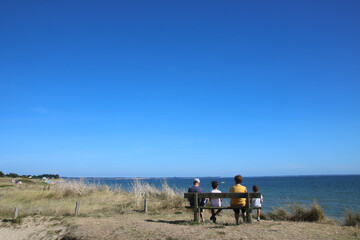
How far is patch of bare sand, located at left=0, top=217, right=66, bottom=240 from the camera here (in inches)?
395

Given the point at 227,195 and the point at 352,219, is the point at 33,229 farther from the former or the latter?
the point at 352,219

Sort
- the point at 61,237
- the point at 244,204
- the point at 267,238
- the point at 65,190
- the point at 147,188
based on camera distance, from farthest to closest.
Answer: the point at 65,190, the point at 147,188, the point at 61,237, the point at 244,204, the point at 267,238

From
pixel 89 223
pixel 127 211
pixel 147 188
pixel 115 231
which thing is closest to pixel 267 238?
pixel 115 231

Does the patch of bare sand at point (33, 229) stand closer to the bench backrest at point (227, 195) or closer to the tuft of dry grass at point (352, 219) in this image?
the bench backrest at point (227, 195)

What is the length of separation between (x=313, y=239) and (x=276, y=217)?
4974mm

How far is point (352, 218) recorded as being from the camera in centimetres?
1020

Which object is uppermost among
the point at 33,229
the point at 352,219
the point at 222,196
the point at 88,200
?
the point at 222,196

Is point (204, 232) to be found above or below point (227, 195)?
below

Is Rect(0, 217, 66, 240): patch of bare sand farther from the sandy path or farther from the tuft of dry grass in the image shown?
the tuft of dry grass

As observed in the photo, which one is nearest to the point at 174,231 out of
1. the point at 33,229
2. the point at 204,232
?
the point at 204,232

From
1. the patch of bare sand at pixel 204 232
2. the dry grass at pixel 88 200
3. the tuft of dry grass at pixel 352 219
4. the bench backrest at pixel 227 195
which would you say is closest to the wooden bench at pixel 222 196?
the bench backrest at pixel 227 195

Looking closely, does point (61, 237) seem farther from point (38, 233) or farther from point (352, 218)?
point (352, 218)

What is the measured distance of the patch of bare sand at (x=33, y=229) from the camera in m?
10.0

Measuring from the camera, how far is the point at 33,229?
11.0 m
